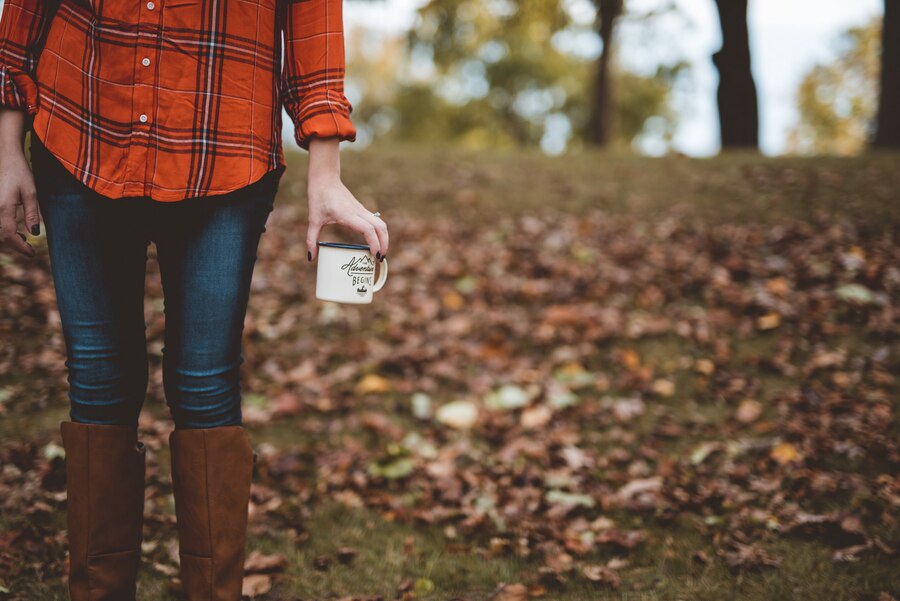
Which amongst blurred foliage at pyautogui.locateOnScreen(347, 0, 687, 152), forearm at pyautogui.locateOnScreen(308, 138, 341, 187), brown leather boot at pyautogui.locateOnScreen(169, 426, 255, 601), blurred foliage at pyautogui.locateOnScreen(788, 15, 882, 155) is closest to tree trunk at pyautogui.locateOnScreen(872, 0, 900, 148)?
forearm at pyautogui.locateOnScreen(308, 138, 341, 187)

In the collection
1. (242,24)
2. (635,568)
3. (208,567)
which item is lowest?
(635,568)

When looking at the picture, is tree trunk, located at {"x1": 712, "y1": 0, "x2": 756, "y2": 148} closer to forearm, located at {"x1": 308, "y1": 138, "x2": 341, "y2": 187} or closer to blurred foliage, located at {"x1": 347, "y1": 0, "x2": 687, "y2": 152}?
forearm, located at {"x1": 308, "y1": 138, "x2": 341, "y2": 187}

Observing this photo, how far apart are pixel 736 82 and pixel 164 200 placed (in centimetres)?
890

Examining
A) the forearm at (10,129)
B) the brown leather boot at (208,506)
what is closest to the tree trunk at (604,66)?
the forearm at (10,129)

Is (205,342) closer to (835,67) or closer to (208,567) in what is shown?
(208,567)

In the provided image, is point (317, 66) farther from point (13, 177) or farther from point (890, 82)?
point (890, 82)

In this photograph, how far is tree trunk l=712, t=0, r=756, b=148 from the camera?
809 cm

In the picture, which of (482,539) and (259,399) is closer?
(482,539)

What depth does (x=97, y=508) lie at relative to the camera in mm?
1577

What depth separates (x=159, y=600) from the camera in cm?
199

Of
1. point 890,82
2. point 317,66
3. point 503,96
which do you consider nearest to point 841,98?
point 503,96

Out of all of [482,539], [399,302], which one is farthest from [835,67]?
[482,539]

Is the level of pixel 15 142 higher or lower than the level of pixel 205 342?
higher

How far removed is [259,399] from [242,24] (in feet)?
7.87
